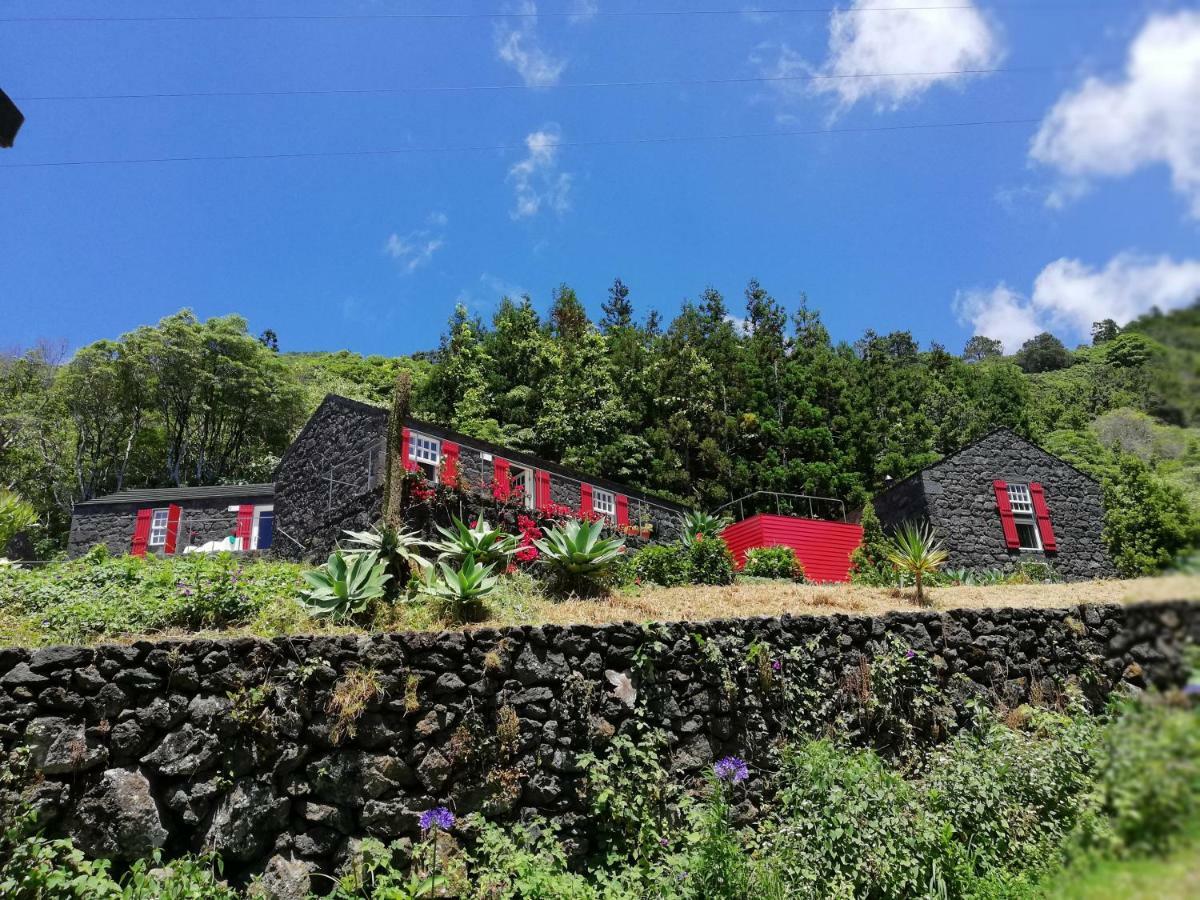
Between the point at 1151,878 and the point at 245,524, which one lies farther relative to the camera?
the point at 245,524

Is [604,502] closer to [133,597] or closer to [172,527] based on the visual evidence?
[172,527]

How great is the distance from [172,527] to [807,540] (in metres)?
18.5

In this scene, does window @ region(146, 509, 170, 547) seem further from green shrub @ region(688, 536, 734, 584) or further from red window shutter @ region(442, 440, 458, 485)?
green shrub @ region(688, 536, 734, 584)

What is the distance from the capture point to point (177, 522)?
22.3 m

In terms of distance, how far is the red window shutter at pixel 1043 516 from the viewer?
59.7ft

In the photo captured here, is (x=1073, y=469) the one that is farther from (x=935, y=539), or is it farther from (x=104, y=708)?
(x=104, y=708)

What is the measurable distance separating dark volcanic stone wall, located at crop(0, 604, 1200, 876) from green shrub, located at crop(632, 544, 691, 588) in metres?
4.10

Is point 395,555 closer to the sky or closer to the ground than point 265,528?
closer to the ground

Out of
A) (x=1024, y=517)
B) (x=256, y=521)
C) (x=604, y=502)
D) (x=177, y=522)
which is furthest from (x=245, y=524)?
(x=1024, y=517)

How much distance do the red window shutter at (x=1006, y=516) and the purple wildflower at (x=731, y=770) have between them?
1397cm

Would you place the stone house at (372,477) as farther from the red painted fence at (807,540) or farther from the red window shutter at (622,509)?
the red painted fence at (807,540)

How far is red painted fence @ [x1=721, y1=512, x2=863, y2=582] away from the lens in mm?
17609

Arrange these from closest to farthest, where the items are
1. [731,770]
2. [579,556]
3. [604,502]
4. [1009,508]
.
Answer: [731,770] → [579,556] → [1009,508] → [604,502]

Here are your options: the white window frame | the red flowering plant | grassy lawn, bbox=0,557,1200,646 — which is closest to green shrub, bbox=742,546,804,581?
grassy lawn, bbox=0,557,1200,646
